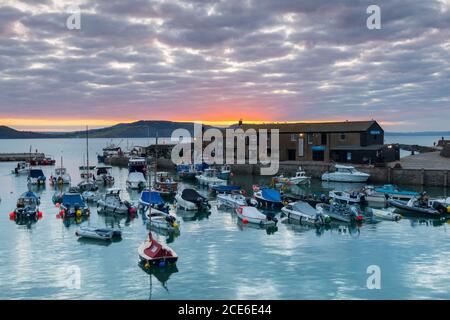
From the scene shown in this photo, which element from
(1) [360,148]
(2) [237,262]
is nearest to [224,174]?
(1) [360,148]

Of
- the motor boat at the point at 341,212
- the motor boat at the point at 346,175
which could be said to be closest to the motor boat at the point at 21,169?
the motor boat at the point at 346,175

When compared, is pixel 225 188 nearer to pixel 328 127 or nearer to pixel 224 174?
pixel 224 174

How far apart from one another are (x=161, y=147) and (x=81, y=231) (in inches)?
3973

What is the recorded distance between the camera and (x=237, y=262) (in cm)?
3453

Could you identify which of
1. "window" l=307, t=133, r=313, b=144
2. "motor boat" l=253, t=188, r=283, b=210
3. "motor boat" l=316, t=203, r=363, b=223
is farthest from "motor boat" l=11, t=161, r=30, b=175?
"motor boat" l=316, t=203, r=363, b=223

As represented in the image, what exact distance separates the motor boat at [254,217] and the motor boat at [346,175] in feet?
123

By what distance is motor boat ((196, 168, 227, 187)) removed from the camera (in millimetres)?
79600

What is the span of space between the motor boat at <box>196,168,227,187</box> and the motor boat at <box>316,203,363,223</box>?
99.0ft

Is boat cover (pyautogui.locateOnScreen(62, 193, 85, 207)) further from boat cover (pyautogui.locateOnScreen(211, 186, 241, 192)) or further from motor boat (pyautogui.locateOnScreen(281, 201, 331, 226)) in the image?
motor boat (pyautogui.locateOnScreen(281, 201, 331, 226))

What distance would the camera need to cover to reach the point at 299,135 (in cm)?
10044

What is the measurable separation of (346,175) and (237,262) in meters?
52.4

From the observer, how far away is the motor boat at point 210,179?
7960 cm
